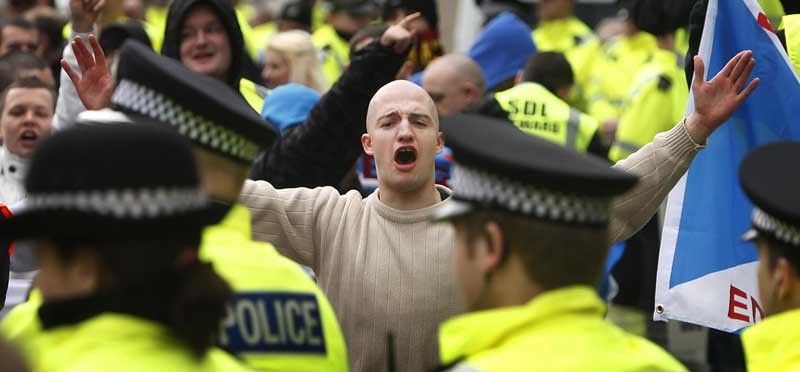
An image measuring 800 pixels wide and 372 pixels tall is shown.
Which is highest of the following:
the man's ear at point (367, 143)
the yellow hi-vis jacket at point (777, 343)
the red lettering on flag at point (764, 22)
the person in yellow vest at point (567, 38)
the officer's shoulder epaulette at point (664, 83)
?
the yellow hi-vis jacket at point (777, 343)

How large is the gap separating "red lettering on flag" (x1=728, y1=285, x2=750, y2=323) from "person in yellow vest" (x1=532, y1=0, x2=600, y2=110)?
27.4 ft

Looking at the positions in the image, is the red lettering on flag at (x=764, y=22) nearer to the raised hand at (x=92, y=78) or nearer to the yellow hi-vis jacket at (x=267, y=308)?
the raised hand at (x=92, y=78)

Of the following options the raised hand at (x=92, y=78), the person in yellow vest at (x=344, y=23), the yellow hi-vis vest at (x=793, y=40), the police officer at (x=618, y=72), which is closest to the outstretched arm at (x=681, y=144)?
the yellow hi-vis vest at (x=793, y=40)

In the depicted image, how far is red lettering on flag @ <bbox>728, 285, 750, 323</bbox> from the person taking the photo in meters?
6.26

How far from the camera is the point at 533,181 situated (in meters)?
3.65

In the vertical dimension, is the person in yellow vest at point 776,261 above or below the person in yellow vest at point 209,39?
above

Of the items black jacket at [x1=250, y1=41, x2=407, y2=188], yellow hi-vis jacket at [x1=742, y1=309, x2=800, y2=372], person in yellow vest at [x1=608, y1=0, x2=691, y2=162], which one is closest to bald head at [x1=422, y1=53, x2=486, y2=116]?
black jacket at [x1=250, y1=41, x2=407, y2=188]

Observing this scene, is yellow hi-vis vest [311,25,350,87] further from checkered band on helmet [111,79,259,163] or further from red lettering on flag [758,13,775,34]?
checkered band on helmet [111,79,259,163]

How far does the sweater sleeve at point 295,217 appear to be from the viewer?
20.1 ft

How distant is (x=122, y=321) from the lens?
3369 millimetres

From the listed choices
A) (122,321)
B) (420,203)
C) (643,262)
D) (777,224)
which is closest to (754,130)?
(420,203)

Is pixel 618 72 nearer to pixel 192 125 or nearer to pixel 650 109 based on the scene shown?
pixel 650 109

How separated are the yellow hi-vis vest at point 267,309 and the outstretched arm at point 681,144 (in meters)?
1.82

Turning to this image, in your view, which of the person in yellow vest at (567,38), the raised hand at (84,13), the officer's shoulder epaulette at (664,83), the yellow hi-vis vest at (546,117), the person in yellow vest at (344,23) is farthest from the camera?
the person in yellow vest at (567,38)
